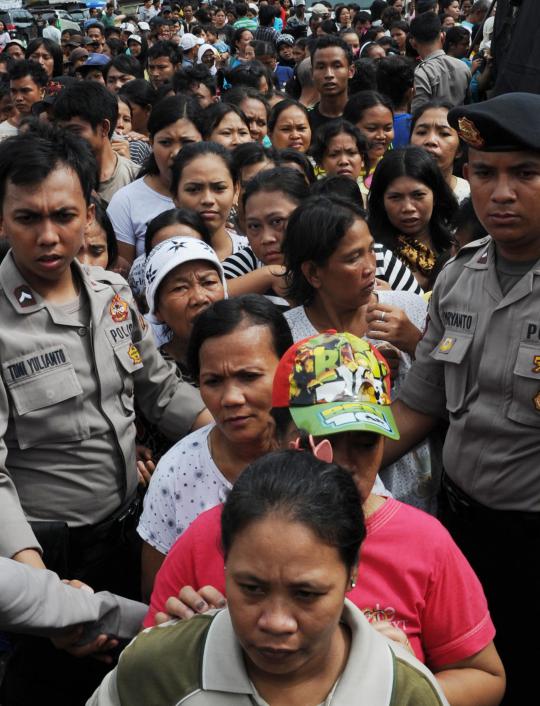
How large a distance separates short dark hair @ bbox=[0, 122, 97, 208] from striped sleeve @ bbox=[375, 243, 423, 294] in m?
1.23

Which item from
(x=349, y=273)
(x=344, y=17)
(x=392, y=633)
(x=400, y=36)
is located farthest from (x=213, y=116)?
(x=344, y=17)

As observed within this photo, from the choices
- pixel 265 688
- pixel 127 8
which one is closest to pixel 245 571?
pixel 265 688

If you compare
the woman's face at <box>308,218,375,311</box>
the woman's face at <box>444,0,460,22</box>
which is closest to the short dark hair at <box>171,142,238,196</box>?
the woman's face at <box>308,218,375,311</box>

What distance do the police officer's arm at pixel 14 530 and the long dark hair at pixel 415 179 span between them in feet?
7.40

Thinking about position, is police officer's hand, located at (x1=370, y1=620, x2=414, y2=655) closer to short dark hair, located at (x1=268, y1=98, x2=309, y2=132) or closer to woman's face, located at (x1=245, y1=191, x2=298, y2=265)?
woman's face, located at (x1=245, y1=191, x2=298, y2=265)

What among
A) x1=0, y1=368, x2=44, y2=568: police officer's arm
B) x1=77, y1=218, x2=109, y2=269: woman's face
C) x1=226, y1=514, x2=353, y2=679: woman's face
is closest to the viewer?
x1=226, y1=514, x2=353, y2=679: woman's face

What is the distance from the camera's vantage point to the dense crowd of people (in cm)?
149

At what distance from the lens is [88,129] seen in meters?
5.29

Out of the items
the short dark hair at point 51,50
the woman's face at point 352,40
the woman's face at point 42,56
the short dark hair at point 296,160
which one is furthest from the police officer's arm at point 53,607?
the woman's face at point 352,40

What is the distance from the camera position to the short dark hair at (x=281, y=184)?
377 centimetres

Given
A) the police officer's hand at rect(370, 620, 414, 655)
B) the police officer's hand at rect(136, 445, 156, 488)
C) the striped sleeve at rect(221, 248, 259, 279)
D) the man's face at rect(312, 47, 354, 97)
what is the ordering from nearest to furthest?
the police officer's hand at rect(370, 620, 414, 655) < the police officer's hand at rect(136, 445, 156, 488) < the striped sleeve at rect(221, 248, 259, 279) < the man's face at rect(312, 47, 354, 97)

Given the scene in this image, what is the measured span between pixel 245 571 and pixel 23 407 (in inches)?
48.2

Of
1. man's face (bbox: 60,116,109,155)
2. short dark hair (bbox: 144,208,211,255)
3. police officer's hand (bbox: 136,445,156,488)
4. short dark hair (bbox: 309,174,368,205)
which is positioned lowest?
police officer's hand (bbox: 136,445,156,488)

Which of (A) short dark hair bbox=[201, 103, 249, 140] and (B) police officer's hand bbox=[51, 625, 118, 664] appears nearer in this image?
(B) police officer's hand bbox=[51, 625, 118, 664]
